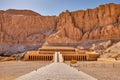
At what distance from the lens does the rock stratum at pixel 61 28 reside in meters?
71.7

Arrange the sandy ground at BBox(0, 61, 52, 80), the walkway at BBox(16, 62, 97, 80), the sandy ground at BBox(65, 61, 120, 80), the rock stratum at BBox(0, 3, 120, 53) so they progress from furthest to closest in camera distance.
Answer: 1. the rock stratum at BBox(0, 3, 120, 53)
2. the sandy ground at BBox(0, 61, 52, 80)
3. the sandy ground at BBox(65, 61, 120, 80)
4. the walkway at BBox(16, 62, 97, 80)

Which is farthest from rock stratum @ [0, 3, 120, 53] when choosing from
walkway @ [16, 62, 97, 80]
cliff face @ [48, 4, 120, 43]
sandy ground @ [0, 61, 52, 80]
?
walkway @ [16, 62, 97, 80]

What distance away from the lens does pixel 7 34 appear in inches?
3410

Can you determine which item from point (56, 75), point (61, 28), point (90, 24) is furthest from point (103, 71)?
point (61, 28)

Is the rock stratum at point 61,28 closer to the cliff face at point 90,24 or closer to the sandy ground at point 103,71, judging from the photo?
the cliff face at point 90,24

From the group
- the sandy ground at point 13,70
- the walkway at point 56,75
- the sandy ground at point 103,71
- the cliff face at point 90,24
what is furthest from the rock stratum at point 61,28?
the walkway at point 56,75

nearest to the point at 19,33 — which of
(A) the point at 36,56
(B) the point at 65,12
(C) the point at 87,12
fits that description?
(B) the point at 65,12

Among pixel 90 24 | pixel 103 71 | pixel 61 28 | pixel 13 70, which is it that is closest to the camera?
pixel 103 71

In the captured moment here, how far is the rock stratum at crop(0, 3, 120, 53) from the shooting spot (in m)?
71.7

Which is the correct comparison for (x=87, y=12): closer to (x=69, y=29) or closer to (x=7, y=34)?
(x=69, y=29)

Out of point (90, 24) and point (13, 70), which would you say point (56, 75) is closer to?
point (13, 70)

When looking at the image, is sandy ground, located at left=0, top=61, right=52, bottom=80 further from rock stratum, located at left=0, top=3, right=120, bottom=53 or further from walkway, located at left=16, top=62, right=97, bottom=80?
rock stratum, located at left=0, top=3, right=120, bottom=53

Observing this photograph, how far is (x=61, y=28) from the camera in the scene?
78.9 metres

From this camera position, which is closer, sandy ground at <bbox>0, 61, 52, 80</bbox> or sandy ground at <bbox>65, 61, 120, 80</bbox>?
sandy ground at <bbox>65, 61, 120, 80</bbox>
